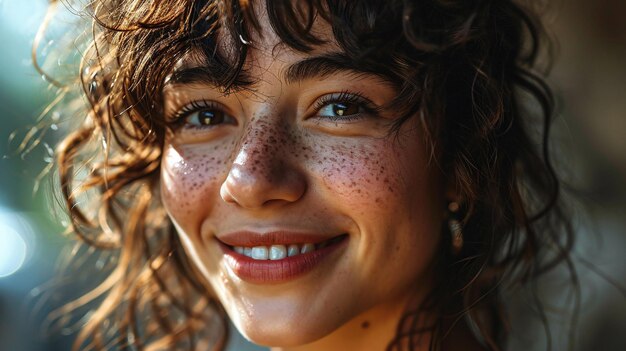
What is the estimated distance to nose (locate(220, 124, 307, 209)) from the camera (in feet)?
5.58

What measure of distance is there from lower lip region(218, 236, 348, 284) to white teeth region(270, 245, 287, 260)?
0.04 ft

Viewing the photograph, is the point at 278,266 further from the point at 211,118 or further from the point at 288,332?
the point at 211,118

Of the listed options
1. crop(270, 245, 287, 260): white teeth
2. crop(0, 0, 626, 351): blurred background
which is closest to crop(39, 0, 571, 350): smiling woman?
crop(270, 245, 287, 260): white teeth

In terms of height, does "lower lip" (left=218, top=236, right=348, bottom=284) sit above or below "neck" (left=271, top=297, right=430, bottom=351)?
above

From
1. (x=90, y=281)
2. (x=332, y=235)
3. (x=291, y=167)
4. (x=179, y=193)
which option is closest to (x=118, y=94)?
(x=179, y=193)

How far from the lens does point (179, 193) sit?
6.23 feet

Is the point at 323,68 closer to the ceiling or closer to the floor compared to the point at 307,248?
closer to the ceiling

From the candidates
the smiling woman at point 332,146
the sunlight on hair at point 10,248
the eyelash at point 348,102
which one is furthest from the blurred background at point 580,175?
the eyelash at point 348,102

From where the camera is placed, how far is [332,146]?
1.77m

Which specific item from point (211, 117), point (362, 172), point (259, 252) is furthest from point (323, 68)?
point (259, 252)

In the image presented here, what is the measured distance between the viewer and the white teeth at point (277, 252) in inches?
71.8

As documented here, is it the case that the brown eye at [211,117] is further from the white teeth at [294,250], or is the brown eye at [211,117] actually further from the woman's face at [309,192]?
the white teeth at [294,250]

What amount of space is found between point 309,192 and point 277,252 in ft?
0.55

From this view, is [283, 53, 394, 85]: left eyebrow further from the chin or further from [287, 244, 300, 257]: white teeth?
the chin
